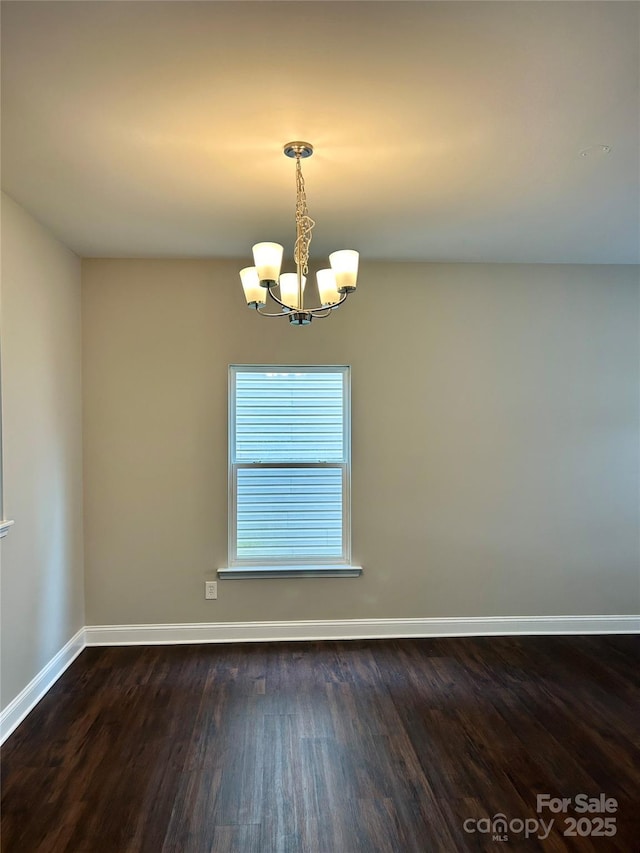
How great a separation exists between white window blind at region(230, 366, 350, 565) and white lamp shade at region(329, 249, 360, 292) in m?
1.54

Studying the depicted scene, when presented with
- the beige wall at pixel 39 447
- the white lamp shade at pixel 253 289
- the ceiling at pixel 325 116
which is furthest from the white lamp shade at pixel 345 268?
the beige wall at pixel 39 447

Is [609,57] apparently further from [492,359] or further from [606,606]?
[606,606]

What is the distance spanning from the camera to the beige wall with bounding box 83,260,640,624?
11.1 feet

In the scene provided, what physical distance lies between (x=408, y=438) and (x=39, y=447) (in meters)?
2.27

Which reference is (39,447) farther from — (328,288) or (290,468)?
(328,288)

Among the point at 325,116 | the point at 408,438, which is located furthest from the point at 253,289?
the point at 408,438

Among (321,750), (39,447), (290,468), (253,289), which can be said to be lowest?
(321,750)

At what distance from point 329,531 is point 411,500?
0.61 meters

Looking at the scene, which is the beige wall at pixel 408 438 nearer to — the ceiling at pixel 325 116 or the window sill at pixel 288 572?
the window sill at pixel 288 572

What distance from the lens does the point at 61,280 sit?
3.06m

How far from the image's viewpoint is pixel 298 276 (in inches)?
82.3

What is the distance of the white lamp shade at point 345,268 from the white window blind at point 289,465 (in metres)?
1.54

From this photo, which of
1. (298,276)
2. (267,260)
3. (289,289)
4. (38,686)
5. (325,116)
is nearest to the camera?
(325,116)

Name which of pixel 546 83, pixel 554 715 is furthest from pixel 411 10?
pixel 554 715
